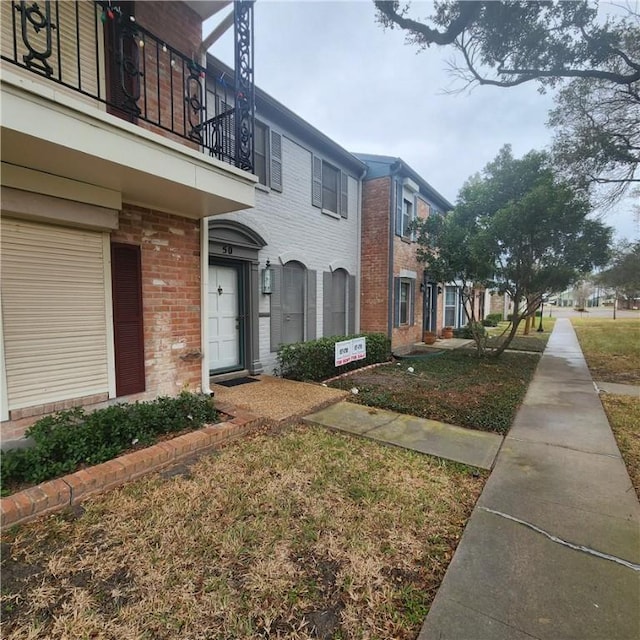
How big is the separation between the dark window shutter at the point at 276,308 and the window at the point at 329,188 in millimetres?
2201

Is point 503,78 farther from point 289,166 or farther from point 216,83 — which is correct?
point 216,83

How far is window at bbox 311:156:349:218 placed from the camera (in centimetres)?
832

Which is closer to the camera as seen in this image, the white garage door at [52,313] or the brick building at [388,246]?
the white garage door at [52,313]

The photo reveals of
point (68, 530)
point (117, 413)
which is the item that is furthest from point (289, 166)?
point (68, 530)

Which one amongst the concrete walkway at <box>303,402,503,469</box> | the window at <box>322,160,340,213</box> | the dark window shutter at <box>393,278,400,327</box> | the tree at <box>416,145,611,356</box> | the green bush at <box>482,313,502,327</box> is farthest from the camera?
the green bush at <box>482,313,502,327</box>

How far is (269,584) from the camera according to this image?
1984 mm

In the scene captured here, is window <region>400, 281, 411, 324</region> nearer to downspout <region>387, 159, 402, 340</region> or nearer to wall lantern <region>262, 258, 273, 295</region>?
downspout <region>387, 159, 402, 340</region>

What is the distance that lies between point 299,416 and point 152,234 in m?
3.01

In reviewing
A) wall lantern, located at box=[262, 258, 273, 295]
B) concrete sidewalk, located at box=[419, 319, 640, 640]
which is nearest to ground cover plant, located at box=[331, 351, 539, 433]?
concrete sidewalk, located at box=[419, 319, 640, 640]

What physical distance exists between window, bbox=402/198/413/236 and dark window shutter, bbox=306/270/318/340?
406 centimetres

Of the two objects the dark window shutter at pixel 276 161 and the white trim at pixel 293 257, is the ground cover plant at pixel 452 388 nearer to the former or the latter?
the white trim at pixel 293 257

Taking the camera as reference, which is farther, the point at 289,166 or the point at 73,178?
the point at 289,166

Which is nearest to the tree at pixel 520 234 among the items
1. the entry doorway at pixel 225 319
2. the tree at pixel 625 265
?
→ the entry doorway at pixel 225 319

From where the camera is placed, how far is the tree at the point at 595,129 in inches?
327
